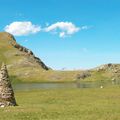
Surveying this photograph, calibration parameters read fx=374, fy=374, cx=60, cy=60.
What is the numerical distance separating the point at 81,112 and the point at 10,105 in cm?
1222

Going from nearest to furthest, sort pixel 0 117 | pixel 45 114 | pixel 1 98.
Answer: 1. pixel 0 117
2. pixel 45 114
3. pixel 1 98

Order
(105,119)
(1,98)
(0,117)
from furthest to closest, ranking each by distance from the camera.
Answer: (1,98), (0,117), (105,119)

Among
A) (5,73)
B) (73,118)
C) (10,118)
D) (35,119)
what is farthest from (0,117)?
(5,73)

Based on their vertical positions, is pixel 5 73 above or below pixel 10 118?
above

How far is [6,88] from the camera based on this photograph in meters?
52.8

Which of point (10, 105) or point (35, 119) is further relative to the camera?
point (10, 105)

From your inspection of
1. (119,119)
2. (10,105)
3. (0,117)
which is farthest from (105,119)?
(10,105)

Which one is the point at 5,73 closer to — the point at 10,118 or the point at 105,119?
the point at 10,118

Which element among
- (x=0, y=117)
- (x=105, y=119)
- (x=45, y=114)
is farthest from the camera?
(x=45, y=114)

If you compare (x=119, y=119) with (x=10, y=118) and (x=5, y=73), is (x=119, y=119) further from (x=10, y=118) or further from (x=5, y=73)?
(x=5, y=73)

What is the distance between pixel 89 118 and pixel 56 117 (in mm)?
3606

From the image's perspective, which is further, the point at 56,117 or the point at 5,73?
the point at 5,73

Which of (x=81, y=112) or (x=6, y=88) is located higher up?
(x=6, y=88)

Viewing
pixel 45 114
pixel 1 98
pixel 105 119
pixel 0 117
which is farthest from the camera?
pixel 1 98
